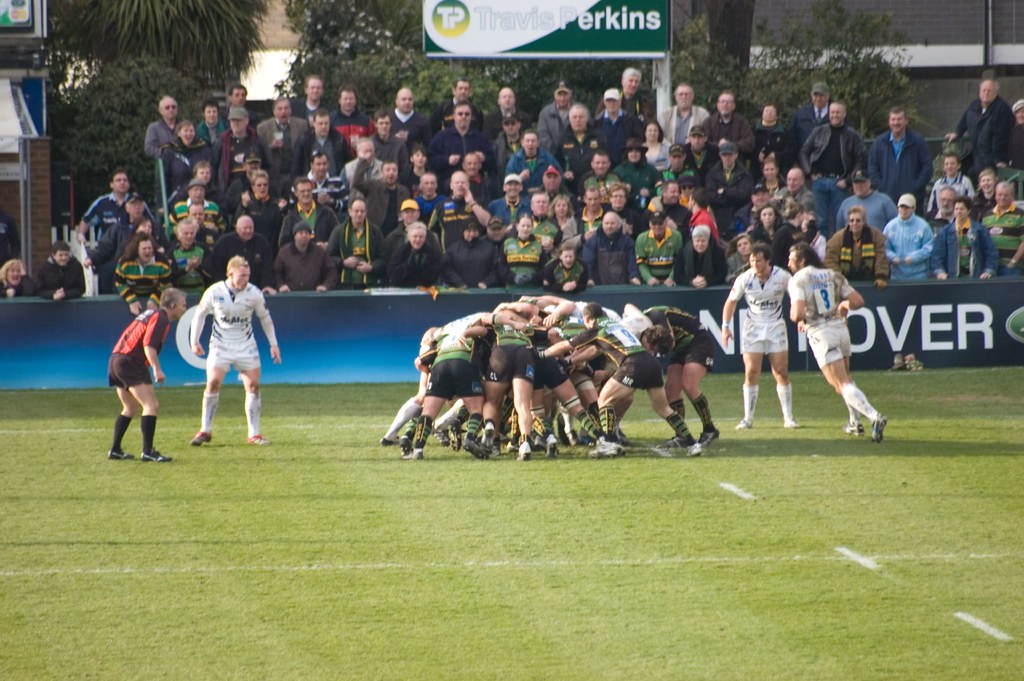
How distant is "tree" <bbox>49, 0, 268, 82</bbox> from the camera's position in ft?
82.0

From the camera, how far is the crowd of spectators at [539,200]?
→ 1842 cm

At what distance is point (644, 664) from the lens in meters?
7.82

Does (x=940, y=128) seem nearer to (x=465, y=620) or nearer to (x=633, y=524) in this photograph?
(x=633, y=524)

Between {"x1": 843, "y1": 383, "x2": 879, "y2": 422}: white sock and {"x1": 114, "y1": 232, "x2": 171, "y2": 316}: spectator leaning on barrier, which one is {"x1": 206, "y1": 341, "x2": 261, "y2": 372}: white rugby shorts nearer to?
{"x1": 114, "y1": 232, "x2": 171, "y2": 316}: spectator leaning on barrier

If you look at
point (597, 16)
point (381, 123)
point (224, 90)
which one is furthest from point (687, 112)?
point (224, 90)

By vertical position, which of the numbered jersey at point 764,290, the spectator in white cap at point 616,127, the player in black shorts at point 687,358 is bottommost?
the player in black shorts at point 687,358

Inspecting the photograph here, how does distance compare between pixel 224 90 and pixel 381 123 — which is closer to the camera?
pixel 381 123

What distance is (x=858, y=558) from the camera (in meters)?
9.89

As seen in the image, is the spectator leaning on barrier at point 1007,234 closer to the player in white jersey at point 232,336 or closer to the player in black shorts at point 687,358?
the player in black shorts at point 687,358

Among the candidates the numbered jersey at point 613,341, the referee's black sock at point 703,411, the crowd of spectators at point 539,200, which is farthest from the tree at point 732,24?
the numbered jersey at point 613,341

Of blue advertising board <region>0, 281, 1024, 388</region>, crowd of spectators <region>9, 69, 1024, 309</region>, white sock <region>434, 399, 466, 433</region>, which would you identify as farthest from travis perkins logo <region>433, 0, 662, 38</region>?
white sock <region>434, 399, 466, 433</region>

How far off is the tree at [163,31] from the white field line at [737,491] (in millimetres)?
15825

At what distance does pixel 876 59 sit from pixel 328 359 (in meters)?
13.0

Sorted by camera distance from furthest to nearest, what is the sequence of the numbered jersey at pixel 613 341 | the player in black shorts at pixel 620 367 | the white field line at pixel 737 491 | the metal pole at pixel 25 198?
1. the metal pole at pixel 25 198
2. the numbered jersey at pixel 613 341
3. the player in black shorts at pixel 620 367
4. the white field line at pixel 737 491
